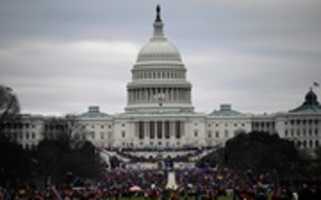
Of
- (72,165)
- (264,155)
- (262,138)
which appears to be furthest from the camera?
(262,138)

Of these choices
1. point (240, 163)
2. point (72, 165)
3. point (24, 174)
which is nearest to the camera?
point (24, 174)

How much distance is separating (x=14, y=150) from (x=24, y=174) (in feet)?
10.9

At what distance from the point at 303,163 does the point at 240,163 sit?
25.8 m

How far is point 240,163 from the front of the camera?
151000mm

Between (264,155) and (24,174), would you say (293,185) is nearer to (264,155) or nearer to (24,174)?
(24,174)

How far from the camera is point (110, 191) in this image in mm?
92938

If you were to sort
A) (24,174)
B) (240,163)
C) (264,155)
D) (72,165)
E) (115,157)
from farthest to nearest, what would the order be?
(115,157) < (240,163) < (264,155) < (72,165) < (24,174)

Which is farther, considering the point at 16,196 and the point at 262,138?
the point at 262,138

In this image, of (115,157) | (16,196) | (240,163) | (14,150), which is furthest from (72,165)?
(115,157)

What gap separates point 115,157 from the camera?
Answer: 656 ft

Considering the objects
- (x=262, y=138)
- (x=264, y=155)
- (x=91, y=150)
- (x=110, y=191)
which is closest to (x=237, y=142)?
(x=262, y=138)

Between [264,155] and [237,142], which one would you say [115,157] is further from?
[264,155]

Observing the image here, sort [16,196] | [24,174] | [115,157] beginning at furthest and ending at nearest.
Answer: [115,157] < [24,174] < [16,196]

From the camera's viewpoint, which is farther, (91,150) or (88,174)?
(91,150)
